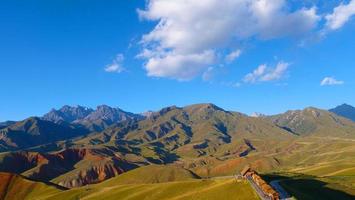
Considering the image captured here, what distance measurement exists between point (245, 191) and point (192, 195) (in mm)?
27505

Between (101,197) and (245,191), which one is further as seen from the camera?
(101,197)

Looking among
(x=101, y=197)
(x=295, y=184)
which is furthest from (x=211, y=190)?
(x=101, y=197)

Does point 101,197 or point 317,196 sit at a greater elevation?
point 101,197

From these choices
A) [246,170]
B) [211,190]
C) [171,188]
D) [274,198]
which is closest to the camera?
[274,198]

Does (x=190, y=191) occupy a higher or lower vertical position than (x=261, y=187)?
higher

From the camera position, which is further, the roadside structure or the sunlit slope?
the sunlit slope

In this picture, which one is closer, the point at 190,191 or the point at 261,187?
the point at 261,187

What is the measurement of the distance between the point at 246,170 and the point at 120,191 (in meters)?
67.6

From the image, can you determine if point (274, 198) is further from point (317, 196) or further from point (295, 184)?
point (295, 184)

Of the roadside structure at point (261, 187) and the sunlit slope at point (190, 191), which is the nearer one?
the roadside structure at point (261, 187)

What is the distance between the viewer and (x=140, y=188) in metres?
188

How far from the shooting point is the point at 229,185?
424ft

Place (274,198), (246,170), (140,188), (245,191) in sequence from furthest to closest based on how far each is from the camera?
1. (140,188)
2. (246,170)
3. (245,191)
4. (274,198)

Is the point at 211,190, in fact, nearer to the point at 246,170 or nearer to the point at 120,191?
the point at 246,170
